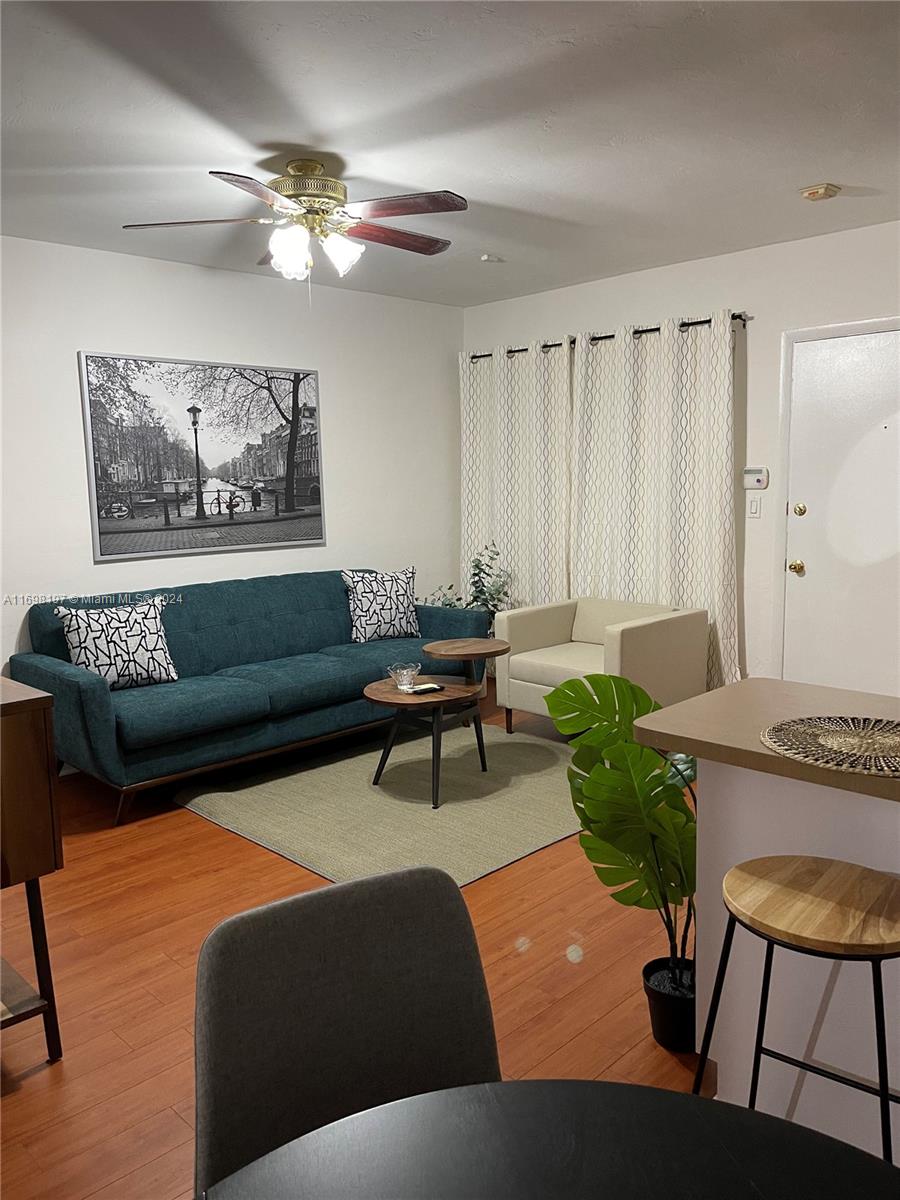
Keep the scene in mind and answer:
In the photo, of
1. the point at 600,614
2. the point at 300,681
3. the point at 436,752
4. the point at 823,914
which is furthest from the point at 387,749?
the point at 823,914

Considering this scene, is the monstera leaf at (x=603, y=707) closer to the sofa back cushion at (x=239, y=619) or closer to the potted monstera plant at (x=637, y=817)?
the potted monstera plant at (x=637, y=817)

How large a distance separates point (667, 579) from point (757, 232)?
185cm

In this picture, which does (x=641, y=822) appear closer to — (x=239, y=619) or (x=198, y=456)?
(x=239, y=619)

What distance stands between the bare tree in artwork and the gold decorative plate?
3.76 m

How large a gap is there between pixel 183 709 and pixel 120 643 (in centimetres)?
49

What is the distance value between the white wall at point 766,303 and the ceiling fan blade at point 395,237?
151 cm

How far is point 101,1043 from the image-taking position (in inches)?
92.0

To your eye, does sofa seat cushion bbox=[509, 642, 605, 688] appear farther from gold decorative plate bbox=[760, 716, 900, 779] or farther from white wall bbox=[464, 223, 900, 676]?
gold decorative plate bbox=[760, 716, 900, 779]

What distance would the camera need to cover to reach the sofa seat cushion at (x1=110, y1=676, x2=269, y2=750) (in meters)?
3.75

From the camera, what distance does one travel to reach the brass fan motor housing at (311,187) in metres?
3.20

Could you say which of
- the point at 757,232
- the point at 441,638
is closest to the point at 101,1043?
the point at 441,638

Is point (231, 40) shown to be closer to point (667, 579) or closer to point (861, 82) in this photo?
point (861, 82)

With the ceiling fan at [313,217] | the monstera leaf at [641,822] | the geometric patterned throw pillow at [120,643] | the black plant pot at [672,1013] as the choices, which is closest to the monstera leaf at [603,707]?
the monstera leaf at [641,822]

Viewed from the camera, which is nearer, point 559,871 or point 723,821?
point 723,821
